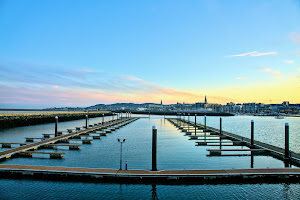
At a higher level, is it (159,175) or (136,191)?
(159,175)

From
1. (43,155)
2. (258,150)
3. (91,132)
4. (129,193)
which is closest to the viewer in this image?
(129,193)

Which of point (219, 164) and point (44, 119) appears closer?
point (219, 164)

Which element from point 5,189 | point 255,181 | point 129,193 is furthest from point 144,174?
point 5,189

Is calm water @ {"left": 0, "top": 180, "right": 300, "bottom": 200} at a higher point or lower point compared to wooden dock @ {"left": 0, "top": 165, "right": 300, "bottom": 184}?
lower

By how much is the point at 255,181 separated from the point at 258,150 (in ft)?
40.3

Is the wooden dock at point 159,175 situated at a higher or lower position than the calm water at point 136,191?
higher

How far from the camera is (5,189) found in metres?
14.6

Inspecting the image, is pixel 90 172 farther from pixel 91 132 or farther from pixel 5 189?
pixel 91 132

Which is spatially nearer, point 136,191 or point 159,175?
point 136,191

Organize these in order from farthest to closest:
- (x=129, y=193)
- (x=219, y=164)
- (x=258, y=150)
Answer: (x=258, y=150) < (x=219, y=164) < (x=129, y=193)

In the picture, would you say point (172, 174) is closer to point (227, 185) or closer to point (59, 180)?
point (227, 185)

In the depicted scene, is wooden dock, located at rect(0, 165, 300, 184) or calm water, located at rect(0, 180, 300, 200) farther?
wooden dock, located at rect(0, 165, 300, 184)

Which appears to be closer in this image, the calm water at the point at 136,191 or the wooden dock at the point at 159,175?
the calm water at the point at 136,191

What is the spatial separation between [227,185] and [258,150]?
13.6m
